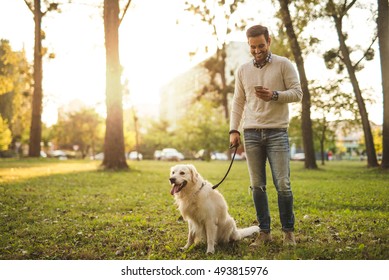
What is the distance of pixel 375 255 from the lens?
3637mm

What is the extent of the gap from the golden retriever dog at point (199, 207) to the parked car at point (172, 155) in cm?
2775

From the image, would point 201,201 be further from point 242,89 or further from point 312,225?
point 312,225

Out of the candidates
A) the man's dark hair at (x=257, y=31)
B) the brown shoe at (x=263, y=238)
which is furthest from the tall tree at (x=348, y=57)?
the brown shoe at (x=263, y=238)

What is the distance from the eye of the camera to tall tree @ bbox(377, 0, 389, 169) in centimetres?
548

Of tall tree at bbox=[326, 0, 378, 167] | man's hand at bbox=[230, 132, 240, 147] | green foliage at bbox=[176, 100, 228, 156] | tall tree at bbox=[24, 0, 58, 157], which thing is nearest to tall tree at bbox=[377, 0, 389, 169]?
tall tree at bbox=[326, 0, 378, 167]

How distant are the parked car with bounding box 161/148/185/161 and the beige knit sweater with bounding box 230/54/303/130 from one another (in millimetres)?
27945

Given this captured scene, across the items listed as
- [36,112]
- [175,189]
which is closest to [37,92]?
[36,112]

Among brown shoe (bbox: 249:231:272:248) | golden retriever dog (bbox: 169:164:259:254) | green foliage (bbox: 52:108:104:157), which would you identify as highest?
green foliage (bbox: 52:108:104:157)

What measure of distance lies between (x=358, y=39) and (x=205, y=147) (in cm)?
2383

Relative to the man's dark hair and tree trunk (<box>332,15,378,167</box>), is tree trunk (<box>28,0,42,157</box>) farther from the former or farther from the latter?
the man's dark hair

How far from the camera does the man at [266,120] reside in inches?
147

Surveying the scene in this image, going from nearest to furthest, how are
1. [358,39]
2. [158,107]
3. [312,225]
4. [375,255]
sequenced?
[375,255], [312,225], [358,39], [158,107]

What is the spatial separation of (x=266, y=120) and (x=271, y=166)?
510 millimetres
